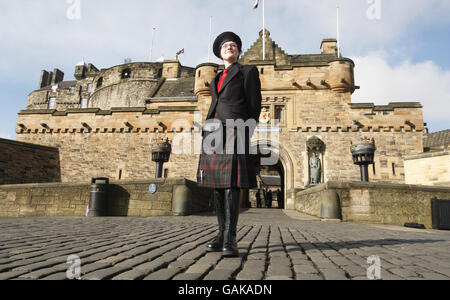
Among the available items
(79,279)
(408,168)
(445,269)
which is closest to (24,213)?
(79,279)

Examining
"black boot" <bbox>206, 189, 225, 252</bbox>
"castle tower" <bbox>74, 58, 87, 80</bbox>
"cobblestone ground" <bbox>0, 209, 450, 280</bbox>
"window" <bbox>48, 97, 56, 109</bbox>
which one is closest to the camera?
"cobblestone ground" <bbox>0, 209, 450, 280</bbox>

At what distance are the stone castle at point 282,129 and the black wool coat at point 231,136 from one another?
1321 cm

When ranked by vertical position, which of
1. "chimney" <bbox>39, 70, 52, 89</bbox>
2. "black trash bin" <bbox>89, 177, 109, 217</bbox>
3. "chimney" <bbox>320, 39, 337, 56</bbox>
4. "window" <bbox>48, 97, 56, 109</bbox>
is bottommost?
"black trash bin" <bbox>89, 177, 109, 217</bbox>

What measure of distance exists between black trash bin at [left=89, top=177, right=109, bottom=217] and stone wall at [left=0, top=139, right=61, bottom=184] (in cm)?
1180

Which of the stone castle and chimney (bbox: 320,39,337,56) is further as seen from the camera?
chimney (bbox: 320,39,337,56)

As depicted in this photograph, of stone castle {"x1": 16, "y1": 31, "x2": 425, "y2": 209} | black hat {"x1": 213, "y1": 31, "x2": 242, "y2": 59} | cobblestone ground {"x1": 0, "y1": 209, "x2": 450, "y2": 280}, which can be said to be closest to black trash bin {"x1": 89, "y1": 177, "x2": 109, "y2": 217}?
cobblestone ground {"x1": 0, "y1": 209, "x2": 450, "y2": 280}

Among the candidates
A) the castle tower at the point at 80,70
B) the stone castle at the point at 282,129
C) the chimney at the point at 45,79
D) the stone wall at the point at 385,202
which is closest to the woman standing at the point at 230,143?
the stone wall at the point at 385,202

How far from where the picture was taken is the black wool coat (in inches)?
101

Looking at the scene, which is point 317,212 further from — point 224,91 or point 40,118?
point 40,118

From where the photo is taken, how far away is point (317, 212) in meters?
8.94

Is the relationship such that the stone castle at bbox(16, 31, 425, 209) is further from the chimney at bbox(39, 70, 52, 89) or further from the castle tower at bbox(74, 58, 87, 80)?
the chimney at bbox(39, 70, 52, 89)

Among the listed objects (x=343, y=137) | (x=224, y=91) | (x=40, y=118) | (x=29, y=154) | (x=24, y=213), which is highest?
(x=40, y=118)

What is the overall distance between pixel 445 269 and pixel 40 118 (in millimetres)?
22220

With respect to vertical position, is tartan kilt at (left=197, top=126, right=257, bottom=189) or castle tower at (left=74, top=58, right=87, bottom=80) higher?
castle tower at (left=74, top=58, right=87, bottom=80)
